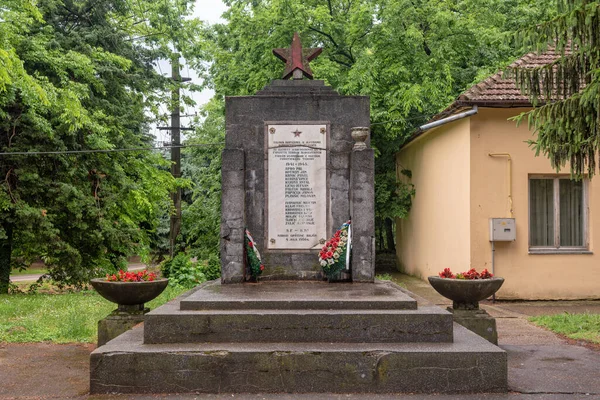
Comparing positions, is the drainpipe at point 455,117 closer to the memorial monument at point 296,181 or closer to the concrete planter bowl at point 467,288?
the memorial monument at point 296,181

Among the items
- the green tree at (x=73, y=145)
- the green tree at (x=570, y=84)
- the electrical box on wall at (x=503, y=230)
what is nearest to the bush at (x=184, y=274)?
the green tree at (x=73, y=145)

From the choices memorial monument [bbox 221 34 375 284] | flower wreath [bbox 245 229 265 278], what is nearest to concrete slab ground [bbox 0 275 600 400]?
memorial monument [bbox 221 34 375 284]

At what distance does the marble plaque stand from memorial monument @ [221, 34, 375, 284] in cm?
1

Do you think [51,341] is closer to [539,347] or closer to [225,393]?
[225,393]

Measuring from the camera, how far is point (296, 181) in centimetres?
962

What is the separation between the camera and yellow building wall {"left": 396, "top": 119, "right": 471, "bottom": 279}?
14.8 meters

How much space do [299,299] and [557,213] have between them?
9157 millimetres

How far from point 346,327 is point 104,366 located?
239 cm

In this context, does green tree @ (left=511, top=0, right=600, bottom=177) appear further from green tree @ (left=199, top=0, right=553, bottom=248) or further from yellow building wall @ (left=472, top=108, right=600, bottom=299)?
green tree @ (left=199, top=0, right=553, bottom=248)

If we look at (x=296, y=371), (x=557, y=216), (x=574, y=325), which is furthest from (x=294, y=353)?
(x=557, y=216)

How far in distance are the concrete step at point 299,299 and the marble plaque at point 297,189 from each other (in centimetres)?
142

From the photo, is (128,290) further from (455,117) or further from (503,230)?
(455,117)

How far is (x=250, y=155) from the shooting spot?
970 cm

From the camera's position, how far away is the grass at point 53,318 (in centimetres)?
920
